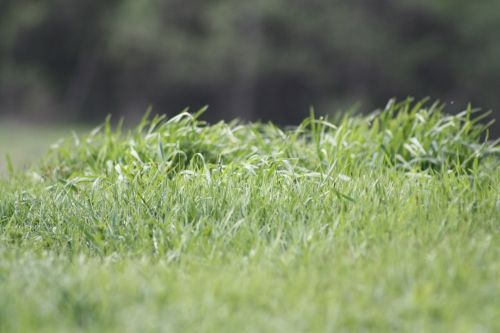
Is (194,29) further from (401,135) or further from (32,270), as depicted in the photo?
(32,270)

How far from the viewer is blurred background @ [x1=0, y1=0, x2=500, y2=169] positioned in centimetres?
2161

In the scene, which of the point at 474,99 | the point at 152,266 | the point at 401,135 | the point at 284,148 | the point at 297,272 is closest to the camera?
the point at 297,272

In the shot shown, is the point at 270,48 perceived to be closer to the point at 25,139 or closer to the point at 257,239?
the point at 25,139

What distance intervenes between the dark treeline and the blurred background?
0.04m

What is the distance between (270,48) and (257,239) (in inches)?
779

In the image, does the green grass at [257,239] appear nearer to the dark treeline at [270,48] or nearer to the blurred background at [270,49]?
the blurred background at [270,49]

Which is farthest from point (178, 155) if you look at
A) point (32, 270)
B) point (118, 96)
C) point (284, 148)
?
point (118, 96)

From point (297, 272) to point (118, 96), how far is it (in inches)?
948

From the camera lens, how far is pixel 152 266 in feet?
10.3

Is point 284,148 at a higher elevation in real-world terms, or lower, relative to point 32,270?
higher

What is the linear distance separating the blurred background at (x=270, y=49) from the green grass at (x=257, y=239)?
16.7 metres

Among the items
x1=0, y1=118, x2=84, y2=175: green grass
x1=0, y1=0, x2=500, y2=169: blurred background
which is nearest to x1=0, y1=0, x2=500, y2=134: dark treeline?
x1=0, y1=0, x2=500, y2=169: blurred background

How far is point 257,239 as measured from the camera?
10.8 ft

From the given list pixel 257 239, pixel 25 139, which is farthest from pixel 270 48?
pixel 257 239
